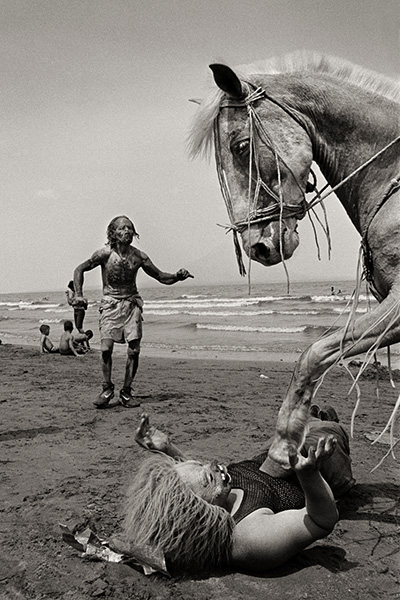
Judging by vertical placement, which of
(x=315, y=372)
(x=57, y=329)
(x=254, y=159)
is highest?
(x=254, y=159)

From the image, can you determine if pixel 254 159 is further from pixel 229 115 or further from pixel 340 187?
pixel 340 187

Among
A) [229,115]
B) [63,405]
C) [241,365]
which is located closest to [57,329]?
[241,365]

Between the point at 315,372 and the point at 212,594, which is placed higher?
the point at 315,372

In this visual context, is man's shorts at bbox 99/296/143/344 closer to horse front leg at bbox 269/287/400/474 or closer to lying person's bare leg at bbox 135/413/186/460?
lying person's bare leg at bbox 135/413/186/460

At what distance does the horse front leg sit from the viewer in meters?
2.72

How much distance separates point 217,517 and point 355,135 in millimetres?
2342

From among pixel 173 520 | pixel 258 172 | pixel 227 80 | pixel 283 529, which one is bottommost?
pixel 283 529

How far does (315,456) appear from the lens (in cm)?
215

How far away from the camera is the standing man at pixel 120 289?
656 centimetres

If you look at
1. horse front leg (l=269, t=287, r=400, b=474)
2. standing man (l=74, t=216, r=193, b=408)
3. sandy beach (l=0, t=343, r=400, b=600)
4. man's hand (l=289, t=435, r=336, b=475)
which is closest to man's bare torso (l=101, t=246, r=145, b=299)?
standing man (l=74, t=216, r=193, b=408)

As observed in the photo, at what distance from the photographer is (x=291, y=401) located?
2770 millimetres

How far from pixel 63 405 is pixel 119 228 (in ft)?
8.29

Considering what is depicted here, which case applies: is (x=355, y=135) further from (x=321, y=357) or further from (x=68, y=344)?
(x=68, y=344)

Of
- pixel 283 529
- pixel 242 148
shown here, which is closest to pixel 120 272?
pixel 242 148
